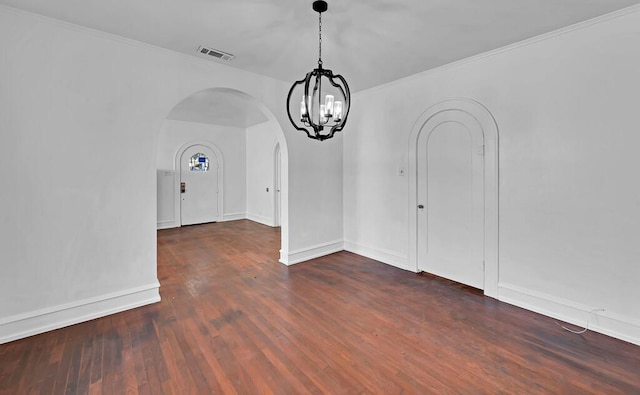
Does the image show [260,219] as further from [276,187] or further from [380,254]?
[380,254]

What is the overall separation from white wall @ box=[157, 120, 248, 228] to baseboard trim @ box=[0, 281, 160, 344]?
4.58 metres

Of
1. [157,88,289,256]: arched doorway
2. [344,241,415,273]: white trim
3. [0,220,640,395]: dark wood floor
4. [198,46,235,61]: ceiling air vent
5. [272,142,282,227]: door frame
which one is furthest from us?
[272,142,282,227]: door frame

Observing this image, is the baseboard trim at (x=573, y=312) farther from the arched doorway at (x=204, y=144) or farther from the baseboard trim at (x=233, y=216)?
the baseboard trim at (x=233, y=216)

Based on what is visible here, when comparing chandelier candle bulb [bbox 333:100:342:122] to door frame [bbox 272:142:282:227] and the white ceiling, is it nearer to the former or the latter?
the white ceiling

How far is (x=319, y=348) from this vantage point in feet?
7.64

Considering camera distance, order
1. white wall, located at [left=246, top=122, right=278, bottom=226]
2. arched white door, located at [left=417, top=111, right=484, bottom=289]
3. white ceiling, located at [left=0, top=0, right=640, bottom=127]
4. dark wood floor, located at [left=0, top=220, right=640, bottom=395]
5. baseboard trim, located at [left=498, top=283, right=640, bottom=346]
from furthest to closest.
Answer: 1. white wall, located at [left=246, top=122, right=278, bottom=226]
2. arched white door, located at [left=417, top=111, right=484, bottom=289]
3. baseboard trim, located at [left=498, top=283, right=640, bottom=346]
4. white ceiling, located at [left=0, top=0, right=640, bottom=127]
5. dark wood floor, located at [left=0, top=220, right=640, bottom=395]

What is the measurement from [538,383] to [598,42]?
9.82ft

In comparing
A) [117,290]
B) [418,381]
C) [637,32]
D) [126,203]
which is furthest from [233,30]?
[637,32]

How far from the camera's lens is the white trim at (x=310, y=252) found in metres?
4.37

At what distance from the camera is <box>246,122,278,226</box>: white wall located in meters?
7.62

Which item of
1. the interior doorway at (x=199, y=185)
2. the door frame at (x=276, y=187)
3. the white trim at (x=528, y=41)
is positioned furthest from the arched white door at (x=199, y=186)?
the white trim at (x=528, y=41)

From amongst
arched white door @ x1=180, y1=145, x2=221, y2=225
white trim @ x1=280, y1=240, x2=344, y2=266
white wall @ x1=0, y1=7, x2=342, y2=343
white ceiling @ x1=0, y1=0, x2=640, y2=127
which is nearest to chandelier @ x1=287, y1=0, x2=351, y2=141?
white ceiling @ x1=0, y1=0, x2=640, y2=127

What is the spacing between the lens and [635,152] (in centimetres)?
241

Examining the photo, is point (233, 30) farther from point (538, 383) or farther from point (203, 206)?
point (203, 206)
